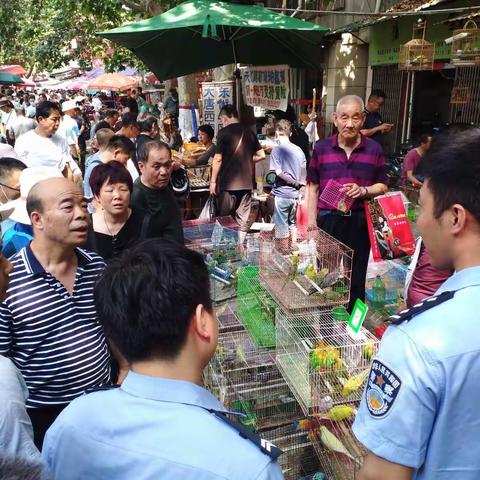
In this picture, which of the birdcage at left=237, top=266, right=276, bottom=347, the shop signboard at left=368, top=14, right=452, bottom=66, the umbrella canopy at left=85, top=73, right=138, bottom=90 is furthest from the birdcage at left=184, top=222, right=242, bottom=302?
the umbrella canopy at left=85, top=73, right=138, bottom=90

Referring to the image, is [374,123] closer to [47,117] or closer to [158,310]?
[47,117]

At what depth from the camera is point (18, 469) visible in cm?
64

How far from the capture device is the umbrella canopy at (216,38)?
4141 millimetres

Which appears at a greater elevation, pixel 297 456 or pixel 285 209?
pixel 285 209

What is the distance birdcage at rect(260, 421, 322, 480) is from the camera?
243 centimetres

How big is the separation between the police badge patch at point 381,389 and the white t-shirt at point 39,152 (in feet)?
15.0

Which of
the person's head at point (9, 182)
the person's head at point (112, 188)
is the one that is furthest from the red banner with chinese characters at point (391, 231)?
the person's head at point (9, 182)

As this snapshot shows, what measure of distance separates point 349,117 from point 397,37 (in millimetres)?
6006

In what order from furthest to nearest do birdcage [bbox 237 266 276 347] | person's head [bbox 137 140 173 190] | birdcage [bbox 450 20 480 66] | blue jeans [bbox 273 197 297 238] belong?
blue jeans [bbox 273 197 297 238], birdcage [bbox 450 20 480 66], person's head [bbox 137 140 173 190], birdcage [bbox 237 266 276 347]

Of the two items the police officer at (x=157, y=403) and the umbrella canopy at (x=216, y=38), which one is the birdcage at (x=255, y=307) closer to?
the police officer at (x=157, y=403)

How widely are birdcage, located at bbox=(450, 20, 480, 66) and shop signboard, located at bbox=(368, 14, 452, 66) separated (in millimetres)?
1764

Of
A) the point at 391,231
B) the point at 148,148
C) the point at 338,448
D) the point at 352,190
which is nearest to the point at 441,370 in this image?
the point at 338,448

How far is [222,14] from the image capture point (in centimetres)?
407

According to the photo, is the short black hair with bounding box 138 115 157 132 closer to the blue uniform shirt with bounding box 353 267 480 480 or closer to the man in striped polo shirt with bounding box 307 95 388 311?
the man in striped polo shirt with bounding box 307 95 388 311
